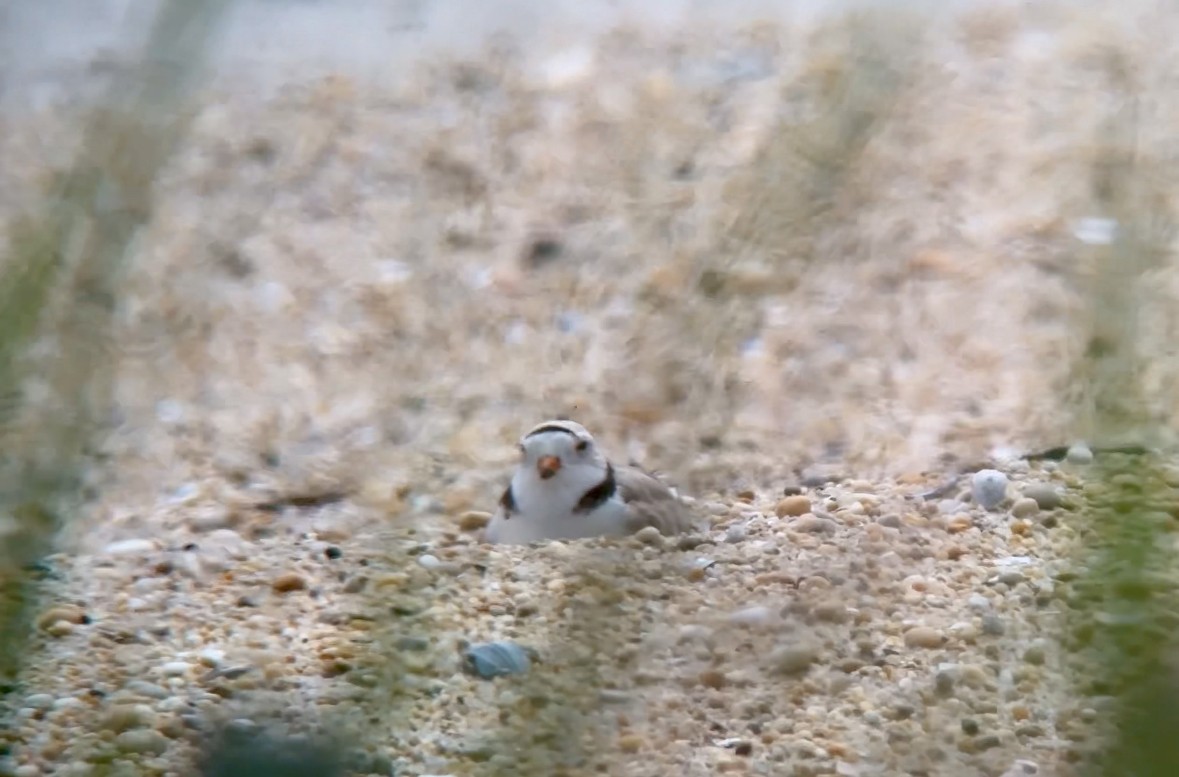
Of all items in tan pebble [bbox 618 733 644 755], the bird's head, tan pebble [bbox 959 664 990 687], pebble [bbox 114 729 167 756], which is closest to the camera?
tan pebble [bbox 618 733 644 755]

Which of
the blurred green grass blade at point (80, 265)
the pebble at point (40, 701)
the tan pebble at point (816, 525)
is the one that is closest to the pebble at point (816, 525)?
the tan pebble at point (816, 525)

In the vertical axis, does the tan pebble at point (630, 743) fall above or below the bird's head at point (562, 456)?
below

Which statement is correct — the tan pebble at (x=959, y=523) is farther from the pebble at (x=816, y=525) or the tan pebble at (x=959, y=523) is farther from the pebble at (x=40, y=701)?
the pebble at (x=40, y=701)

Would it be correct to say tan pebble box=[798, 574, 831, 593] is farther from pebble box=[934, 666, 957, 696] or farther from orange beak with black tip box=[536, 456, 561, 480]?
orange beak with black tip box=[536, 456, 561, 480]

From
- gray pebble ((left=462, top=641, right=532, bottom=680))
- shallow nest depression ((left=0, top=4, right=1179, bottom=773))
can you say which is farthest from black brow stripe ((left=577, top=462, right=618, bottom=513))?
gray pebble ((left=462, top=641, right=532, bottom=680))

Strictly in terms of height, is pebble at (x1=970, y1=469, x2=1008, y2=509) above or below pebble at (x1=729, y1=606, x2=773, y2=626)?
above

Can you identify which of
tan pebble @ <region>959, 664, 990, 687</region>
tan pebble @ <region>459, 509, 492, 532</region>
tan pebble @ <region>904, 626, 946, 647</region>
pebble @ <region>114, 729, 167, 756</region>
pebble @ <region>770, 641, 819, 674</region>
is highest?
tan pebble @ <region>459, 509, 492, 532</region>

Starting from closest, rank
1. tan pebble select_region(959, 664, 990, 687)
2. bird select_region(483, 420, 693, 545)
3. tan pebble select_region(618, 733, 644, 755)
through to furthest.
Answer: tan pebble select_region(618, 733, 644, 755) < tan pebble select_region(959, 664, 990, 687) < bird select_region(483, 420, 693, 545)
